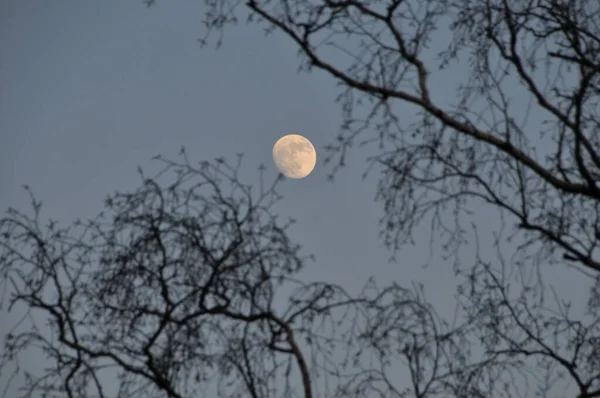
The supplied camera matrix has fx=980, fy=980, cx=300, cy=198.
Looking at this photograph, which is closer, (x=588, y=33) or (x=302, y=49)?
(x=588, y=33)

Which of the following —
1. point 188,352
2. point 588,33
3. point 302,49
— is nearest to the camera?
point 188,352

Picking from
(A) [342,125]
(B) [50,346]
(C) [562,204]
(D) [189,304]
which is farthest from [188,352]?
(C) [562,204]

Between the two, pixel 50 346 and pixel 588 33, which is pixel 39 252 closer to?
pixel 50 346

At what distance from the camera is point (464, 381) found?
662 cm

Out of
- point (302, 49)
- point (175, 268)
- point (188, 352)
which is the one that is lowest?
point (188, 352)

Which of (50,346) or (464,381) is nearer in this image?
(50,346)

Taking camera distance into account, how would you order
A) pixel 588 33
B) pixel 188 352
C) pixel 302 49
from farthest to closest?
pixel 302 49, pixel 588 33, pixel 188 352

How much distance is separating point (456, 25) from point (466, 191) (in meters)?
1.27

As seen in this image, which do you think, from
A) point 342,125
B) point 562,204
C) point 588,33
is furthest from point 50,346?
point 588,33

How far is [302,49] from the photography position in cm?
646

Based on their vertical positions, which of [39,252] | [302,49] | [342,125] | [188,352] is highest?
[302,49]

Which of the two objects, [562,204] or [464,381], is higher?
[562,204]

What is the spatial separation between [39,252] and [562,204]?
3328mm

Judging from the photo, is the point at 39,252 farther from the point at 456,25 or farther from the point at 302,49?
the point at 456,25
